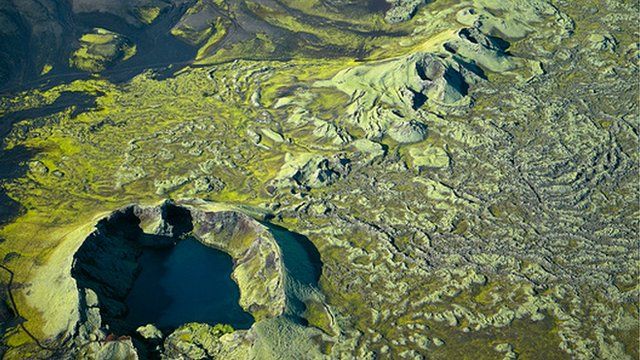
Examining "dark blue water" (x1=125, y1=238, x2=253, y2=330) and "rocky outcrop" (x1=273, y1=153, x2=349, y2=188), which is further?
"rocky outcrop" (x1=273, y1=153, x2=349, y2=188)

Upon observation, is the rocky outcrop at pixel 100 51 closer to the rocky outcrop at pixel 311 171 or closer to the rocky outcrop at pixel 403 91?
the rocky outcrop at pixel 403 91

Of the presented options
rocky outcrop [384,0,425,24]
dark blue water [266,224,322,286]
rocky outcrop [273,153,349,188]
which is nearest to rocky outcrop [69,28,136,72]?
rocky outcrop [273,153,349,188]

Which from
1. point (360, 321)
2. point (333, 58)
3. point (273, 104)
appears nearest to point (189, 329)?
point (360, 321)

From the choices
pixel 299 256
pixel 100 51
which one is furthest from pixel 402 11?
pixel 299 256

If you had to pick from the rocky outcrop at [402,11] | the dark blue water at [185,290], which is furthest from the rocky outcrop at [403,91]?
the dark blue water at [185,290]

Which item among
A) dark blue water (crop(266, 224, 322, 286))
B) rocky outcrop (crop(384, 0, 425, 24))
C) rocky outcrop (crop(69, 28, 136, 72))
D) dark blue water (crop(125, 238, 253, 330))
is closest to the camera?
dark blue water (crop(125, 238, 253, 330))

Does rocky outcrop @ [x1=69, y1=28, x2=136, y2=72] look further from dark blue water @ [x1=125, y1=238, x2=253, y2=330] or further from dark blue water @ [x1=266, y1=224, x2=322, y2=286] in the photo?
dark blue water @ [x1=266, y1=224, x2=322, y2=286]

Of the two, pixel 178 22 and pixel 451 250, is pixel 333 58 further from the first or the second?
pixel 451 250

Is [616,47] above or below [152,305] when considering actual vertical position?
above

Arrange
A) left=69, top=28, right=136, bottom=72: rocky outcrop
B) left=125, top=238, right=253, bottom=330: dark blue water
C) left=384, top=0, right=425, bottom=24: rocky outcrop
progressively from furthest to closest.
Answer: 1. left=384, top=0, right=425, bottom=24: rocky outcrop
2. left=69, top=28, right=136, bottom=72: rocky outcrop
3. left=125, top=238, right=253, bottom=330: dark blue water
